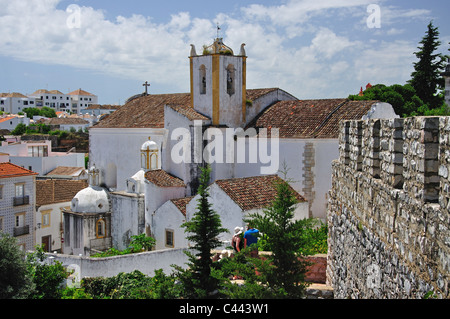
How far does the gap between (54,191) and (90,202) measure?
851 centimetres

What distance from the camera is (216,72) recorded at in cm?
2272

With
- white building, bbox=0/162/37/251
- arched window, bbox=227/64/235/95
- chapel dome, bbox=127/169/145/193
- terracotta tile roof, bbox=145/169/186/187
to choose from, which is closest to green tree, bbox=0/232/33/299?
terracotta tile roof, bbox=145/169/186/187

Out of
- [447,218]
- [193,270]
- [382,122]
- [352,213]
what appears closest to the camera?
[447,218]

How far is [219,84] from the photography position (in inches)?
898

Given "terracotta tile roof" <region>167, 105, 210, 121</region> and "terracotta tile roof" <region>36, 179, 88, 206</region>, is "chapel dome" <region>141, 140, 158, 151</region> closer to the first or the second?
"terracotta tile roof" <region>167, 105, 210, 121</region>

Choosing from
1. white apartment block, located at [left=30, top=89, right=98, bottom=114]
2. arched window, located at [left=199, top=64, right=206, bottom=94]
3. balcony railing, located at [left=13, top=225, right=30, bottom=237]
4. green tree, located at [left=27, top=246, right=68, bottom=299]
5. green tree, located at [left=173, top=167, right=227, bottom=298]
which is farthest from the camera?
white apartment block, located at [left=30, top=89, right=98, bottom=114]

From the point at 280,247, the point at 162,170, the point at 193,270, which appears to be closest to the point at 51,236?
the point at 162,170

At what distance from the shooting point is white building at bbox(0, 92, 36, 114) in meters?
110

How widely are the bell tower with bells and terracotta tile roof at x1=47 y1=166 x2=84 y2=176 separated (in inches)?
793

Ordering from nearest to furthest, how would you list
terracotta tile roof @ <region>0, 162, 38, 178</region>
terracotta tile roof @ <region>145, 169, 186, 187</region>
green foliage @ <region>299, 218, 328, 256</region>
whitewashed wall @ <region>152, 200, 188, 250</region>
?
green foliage @ <region>299, 218, 328, 256</region> → whitewashed wall @ <region>152, 200, 188, 250</region> → terracotta tile roof @ <region>145, 169, 186, 187</region> → terracotta tile roof @ <region>0, 162, 38, 178</region>

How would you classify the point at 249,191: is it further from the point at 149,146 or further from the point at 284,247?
the point at 284,247
